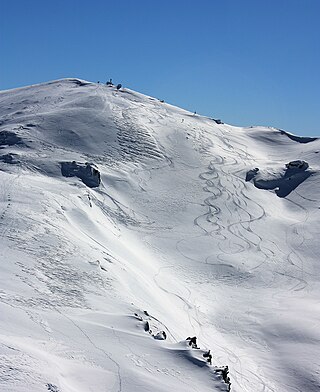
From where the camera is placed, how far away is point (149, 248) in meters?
37.2

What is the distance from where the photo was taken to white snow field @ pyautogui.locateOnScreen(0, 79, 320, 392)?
15.7 meters

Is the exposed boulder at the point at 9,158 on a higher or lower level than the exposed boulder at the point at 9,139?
lower

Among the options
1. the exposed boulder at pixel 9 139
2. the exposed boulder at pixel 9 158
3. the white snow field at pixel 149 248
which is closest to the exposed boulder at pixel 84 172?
the white snow field at pixel 149 248

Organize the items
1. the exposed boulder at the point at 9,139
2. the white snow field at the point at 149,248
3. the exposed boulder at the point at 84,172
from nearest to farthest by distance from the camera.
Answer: the white snow field at the point at 149,248
the exposed boulder at the point at 84,172
the exposed boulder at the point at 9,139

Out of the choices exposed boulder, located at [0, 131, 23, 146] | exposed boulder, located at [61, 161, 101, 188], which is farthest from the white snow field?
exposed boulder, located at [0, 131, 23, 146]

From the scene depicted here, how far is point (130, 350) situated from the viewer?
16.2 metres

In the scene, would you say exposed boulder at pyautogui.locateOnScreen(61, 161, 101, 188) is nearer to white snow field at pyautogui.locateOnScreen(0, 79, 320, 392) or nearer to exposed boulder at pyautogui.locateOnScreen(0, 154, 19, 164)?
white snow field at pyautogui.locateOnScreen(0, 79, 320, 392)

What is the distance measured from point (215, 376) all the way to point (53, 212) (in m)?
17.9

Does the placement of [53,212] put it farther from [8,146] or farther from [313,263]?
[313,263]

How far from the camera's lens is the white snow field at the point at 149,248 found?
51.6ft

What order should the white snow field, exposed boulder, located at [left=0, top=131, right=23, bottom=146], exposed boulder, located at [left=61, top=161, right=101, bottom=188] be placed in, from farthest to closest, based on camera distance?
exposed boulder, located at [left=0, top=131, right=23, bottom=146] < exposed boulder, located at [left=61, top=161, right=101, bottom=188] < the white snow field

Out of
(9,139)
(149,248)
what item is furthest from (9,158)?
(149,248)

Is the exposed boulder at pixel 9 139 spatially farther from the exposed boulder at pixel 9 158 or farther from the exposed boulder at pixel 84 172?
the exposed boulder at pixel 84 172

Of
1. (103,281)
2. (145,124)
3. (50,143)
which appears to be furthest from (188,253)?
(145,124)
